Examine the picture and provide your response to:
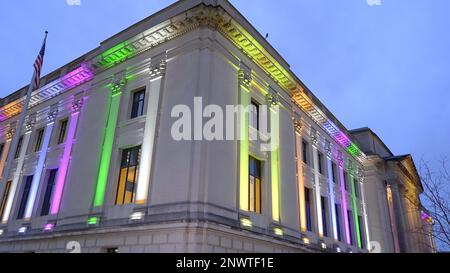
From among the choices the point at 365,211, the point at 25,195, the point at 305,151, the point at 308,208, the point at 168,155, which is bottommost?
the point at 25,195

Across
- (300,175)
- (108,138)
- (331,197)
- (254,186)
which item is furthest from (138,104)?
(331,197)

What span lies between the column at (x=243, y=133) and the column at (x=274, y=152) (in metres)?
2.30

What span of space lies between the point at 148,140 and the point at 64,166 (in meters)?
6.42

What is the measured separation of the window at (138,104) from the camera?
17.4 metres

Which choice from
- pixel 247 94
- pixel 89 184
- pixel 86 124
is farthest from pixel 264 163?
pixel 86 124

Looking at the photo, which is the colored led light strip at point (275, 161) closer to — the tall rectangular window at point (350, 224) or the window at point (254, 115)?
the window at point (254, 115)

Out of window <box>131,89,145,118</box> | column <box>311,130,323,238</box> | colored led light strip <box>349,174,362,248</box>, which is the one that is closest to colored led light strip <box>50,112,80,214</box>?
window <box>131,89,145,118</box>

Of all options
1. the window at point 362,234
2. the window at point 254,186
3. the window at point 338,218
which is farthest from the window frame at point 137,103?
the window at point 362,234

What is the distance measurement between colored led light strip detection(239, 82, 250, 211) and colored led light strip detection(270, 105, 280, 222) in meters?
2.37

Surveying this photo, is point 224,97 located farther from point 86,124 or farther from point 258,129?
point 86,124

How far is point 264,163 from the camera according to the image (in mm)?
17672

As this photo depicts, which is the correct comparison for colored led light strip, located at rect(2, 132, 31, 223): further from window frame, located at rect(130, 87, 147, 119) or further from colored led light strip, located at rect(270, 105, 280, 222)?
colored led light strip, located at rect(270, 105, 280, 222)

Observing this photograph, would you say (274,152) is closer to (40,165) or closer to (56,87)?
(40,165)

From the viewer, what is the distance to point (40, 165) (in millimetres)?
A: 20500
